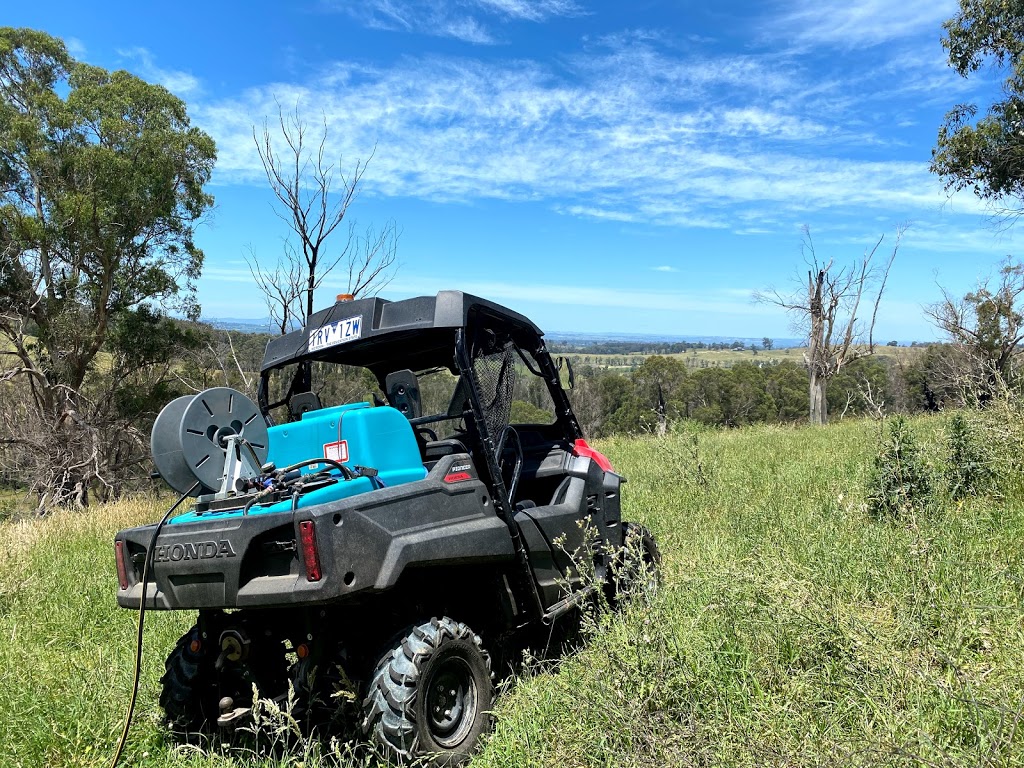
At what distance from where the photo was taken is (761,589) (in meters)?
3.38

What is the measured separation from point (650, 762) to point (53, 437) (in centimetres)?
2172

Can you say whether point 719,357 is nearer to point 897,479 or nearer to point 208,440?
point 897,479

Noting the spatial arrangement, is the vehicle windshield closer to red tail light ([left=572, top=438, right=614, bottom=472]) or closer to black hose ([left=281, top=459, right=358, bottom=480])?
red tail light ([left=572, top=438, right=614, bottom=472])

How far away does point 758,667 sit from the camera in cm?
321

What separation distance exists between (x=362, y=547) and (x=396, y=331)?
4.18 ft

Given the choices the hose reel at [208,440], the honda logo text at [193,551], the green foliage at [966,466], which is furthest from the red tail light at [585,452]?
the green foliage at [966,466]

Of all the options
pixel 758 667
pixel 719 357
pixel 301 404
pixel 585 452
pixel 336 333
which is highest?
pixel 719 357

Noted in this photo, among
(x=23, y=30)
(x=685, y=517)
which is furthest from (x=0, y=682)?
(x=23, y=30)

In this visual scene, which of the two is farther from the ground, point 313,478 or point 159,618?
point 313,478

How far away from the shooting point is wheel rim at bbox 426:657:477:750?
10.6ft

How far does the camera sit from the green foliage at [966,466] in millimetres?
6059

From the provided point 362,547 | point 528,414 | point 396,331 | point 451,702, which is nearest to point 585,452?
point 528,414

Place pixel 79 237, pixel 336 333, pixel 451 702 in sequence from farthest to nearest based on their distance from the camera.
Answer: pixel 79 237 → pixel 336 333 → pixel 451 702

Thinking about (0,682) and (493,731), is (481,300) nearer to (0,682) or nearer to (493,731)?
(493,731)
